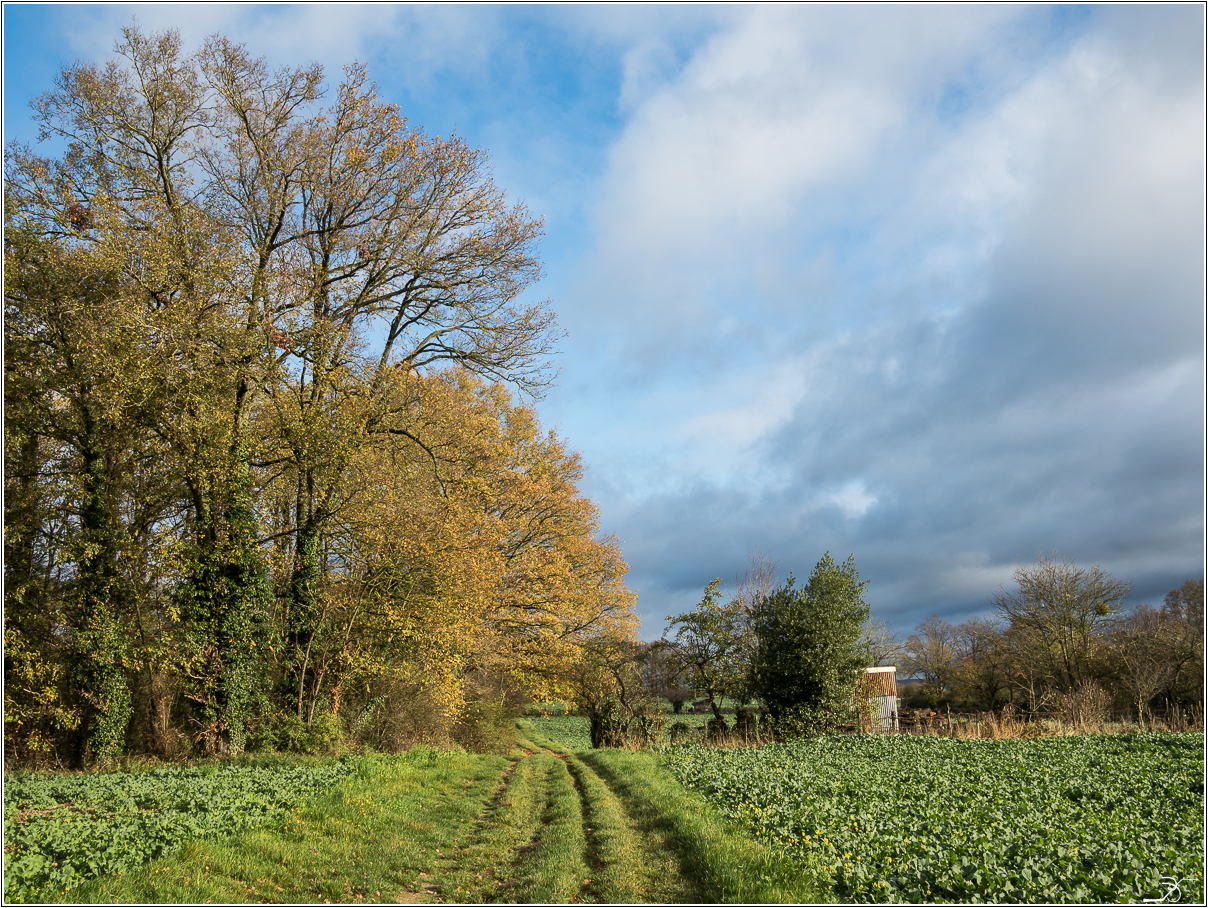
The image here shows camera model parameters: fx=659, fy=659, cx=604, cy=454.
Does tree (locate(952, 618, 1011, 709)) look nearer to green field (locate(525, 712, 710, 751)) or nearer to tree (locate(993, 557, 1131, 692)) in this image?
tree (locate(993, 557, 1131, 692))

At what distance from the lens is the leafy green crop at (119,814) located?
21.0ft

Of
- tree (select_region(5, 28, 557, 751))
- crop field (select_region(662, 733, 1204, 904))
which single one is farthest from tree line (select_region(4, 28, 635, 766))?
crop field (select_region(662, 733, 1204, 904))

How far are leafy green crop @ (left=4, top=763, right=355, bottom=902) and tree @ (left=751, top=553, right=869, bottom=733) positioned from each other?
56.2 ft

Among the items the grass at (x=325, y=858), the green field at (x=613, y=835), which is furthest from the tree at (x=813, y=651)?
the grass at (x=325, y=858)

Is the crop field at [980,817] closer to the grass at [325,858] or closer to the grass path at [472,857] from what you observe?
the grass path at [472,857]

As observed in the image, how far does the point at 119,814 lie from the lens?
27.4ft

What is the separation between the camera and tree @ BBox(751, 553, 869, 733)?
2442 centimetres

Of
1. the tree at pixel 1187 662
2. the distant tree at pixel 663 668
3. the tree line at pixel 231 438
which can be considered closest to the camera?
the tree line at pixel 231 438

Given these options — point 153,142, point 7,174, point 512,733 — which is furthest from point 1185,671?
point 7,174

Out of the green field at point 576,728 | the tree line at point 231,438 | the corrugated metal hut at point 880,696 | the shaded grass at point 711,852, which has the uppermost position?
the tree line at point 231,438

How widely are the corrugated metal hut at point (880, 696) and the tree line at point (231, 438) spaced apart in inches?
605

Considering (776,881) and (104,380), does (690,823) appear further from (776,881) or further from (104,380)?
(104,380)

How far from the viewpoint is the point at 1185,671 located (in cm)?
3253

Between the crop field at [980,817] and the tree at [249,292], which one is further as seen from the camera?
the tree at [249,292]
